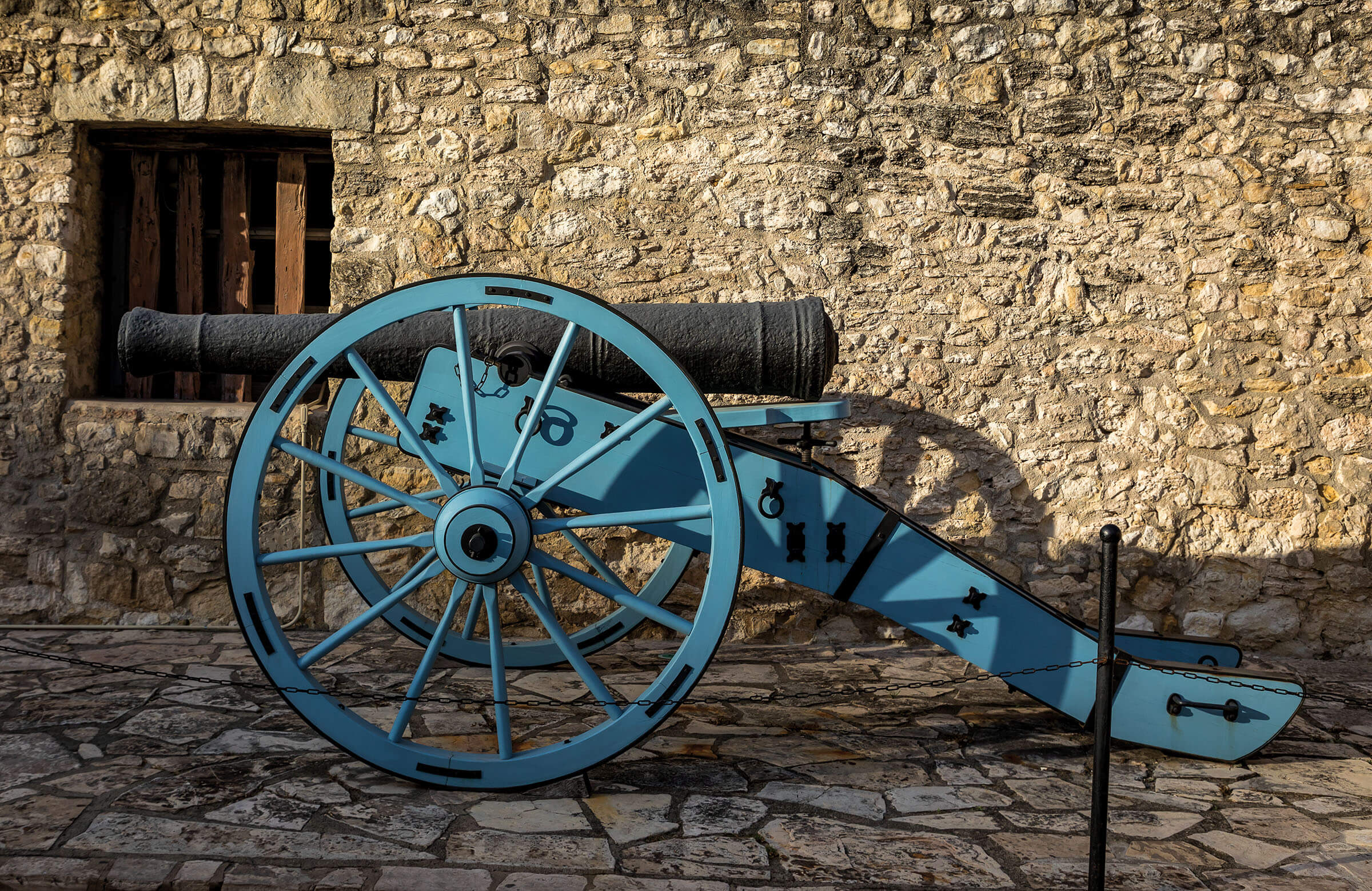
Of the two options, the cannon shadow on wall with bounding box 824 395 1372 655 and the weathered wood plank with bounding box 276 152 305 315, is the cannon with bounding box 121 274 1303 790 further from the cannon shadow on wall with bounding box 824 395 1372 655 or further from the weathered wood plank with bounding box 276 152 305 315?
the weathered wood plank with bounding box 276 152 305 315

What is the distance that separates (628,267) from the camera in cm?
454

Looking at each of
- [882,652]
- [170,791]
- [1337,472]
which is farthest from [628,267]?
[1337,472]

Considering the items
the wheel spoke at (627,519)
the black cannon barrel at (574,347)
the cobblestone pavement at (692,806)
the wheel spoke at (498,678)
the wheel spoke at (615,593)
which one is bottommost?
the cobblestone pavement at (692,806)

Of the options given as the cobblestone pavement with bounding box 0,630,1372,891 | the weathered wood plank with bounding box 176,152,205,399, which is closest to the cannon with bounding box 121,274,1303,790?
the cobblestone pavement with bounding box 0,630,1372,891

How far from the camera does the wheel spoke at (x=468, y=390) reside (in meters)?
2.64

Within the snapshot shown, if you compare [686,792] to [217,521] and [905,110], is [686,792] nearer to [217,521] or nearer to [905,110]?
[217,521]

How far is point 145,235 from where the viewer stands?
471cm

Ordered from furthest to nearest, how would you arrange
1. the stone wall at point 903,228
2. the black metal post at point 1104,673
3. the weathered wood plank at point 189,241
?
the weathered wood plank at point 189,241 → the stone wall at point 903,228 → the black metal post at point 1104,673

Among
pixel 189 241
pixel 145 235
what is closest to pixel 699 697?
pixel 189 241

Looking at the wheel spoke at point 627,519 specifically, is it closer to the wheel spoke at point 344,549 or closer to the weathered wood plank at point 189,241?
the wheel spoke at point 344,549

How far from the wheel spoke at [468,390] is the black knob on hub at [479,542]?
13 cm

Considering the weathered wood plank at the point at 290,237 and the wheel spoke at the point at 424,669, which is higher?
the weathered wood plank at the point at 290,237

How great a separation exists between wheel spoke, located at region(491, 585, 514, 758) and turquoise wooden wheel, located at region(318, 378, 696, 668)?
3.22ft

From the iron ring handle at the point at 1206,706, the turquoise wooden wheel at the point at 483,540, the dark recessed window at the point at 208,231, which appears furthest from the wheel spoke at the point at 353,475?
the dark recessed window at the point at 208,231
